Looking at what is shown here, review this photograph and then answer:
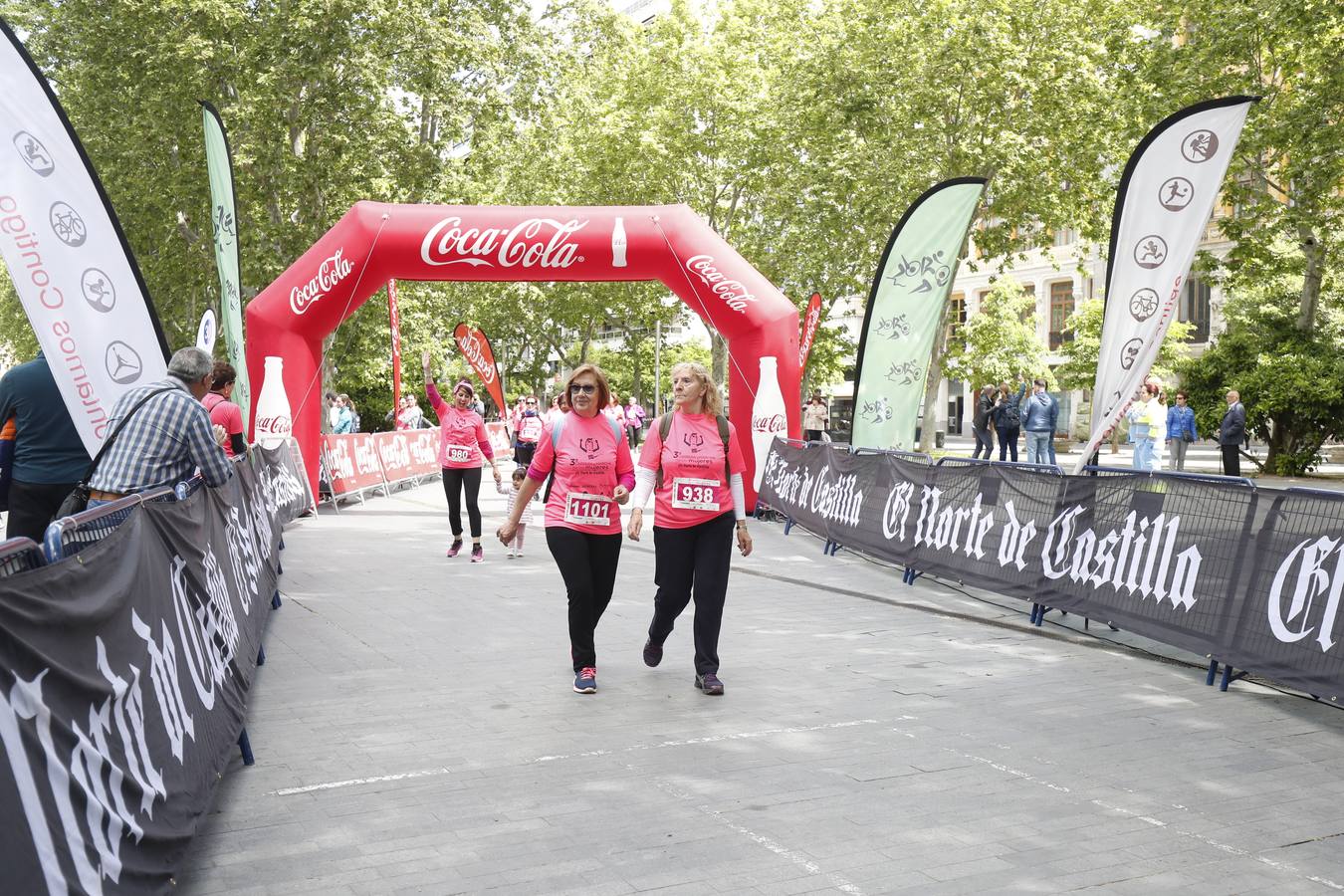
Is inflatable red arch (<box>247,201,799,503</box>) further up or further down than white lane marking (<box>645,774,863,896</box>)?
further up

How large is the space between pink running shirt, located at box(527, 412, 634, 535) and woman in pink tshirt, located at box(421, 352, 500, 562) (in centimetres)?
507

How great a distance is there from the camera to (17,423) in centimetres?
696

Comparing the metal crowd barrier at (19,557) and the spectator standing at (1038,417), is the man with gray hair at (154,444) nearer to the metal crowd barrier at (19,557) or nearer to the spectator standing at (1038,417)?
the metal crowd barrier at (19,557)

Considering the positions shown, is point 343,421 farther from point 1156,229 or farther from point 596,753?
point 596,753

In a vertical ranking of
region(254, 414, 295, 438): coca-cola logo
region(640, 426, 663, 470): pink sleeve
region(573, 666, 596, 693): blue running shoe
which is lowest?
region(573, 666, 596, 693): blue running shoe

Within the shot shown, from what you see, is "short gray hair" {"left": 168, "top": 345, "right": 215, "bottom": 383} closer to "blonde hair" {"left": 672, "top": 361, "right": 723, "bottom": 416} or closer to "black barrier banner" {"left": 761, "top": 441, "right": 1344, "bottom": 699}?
"blonde hair" {"left": 672, "top": 361, "right": 723, "bottom": 416}

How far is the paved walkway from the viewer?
4.33 meters

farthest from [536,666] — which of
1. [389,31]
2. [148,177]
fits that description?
[148,177]

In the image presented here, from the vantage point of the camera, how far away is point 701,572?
712cm

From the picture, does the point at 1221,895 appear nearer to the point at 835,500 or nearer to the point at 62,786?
the point at 62,786

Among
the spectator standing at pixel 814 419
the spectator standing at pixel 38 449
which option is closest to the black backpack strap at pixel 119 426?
the spectator standing at pixel 38 449

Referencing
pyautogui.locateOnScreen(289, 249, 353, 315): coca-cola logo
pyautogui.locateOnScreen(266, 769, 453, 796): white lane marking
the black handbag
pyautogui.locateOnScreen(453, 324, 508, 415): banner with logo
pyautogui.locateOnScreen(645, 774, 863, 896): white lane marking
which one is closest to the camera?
pyautogui.locateOnScreen(645, 774, 863, 896): white lane marking

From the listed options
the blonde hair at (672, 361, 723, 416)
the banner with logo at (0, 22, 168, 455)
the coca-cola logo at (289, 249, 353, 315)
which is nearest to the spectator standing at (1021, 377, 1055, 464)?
the coca-cola logo at (289, 249, 353, 315)

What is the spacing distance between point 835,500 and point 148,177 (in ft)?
74.1
